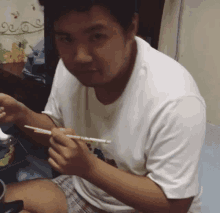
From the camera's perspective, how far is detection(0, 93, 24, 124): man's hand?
808 mm

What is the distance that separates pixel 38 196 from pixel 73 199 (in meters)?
0.14

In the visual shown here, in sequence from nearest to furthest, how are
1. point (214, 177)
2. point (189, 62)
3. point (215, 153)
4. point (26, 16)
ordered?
point (214, 177) → point (215, 153) → point (26, 16) → point (189, 62)

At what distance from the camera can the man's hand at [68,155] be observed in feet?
1.80

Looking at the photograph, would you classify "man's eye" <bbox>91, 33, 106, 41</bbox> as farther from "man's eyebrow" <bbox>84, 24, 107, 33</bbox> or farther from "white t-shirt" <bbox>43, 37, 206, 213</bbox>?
"white t-shirt" <bbox>43, 37, 206, 213</bbox>

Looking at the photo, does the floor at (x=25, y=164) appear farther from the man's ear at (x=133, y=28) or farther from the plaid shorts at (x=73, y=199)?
the man's ear at (x=133, y=28)

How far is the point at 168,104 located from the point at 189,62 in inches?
57.1

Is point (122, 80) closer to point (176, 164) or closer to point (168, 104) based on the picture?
point (168, 104)

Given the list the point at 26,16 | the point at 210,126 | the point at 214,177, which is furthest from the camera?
the point at 26,16

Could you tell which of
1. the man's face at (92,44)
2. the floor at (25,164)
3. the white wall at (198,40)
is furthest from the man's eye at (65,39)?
the white wall at (198,40)

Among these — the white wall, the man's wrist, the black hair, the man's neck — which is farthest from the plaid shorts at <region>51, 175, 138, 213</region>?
the white wall

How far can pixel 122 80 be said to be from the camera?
723 millimetres

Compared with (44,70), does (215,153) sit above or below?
below

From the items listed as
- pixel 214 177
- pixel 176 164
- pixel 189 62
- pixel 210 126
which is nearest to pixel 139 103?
pixel 176 164

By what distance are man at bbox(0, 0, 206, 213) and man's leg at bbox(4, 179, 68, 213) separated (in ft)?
0.07
